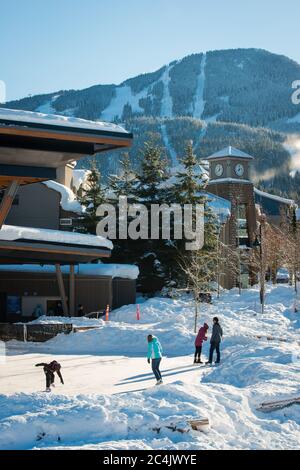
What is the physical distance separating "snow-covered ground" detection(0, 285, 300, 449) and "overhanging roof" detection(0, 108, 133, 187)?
5809 mm

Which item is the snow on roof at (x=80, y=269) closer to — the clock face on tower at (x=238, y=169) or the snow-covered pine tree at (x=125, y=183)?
the snow-covered pine tree at (x=125, y=183)

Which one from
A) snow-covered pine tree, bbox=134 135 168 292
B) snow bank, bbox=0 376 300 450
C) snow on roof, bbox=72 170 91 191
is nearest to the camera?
snow bank, bbox=0 376 300 450

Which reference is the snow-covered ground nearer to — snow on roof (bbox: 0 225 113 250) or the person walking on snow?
the person walking on snow

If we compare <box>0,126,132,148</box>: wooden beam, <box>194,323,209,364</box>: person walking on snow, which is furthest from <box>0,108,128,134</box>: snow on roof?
<box>194,323,209,364</box>: person walking on snow

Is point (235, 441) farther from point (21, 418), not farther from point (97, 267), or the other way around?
point (97, 267)

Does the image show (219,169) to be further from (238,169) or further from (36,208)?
(36,208)

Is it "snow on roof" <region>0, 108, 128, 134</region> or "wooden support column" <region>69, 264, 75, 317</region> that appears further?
"wooden support column" <region>69, 264, 75, 317</region>

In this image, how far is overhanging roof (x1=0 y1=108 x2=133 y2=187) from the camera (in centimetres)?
1708

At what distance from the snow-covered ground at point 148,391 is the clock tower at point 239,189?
27.7m

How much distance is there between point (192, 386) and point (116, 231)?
3353 centimetres

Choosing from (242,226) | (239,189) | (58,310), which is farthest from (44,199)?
(242,226)

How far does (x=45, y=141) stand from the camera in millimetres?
18062

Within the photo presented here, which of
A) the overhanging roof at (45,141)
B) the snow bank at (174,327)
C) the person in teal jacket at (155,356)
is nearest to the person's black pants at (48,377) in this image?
the person in teal jacket at (155,356)

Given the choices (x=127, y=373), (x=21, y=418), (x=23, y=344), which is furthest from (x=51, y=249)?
(x=21, y=418)
